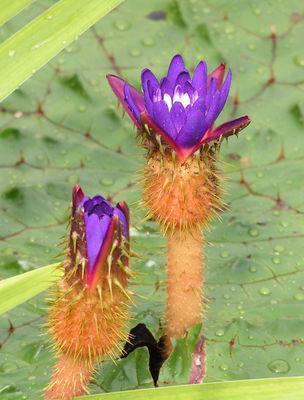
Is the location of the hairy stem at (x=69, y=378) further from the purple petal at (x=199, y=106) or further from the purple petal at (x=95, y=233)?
the purple petal at (x=199, y=106)

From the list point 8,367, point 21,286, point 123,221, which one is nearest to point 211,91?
point 123,221

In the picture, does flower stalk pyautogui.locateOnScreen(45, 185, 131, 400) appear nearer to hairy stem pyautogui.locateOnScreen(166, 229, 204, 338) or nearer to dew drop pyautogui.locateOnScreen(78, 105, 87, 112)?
hairy stem pyautogui.locateOnScreen(166, 229, 204, 338)

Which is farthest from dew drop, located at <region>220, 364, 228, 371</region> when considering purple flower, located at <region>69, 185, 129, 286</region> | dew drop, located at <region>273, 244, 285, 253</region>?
purple flower, located at <region>69, 185, 129, 286</region>

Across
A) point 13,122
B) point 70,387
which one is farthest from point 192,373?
point 13,122

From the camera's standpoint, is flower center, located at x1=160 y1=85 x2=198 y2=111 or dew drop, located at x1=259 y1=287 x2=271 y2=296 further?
dew drop, located at x1=259 y1=287 x2=271 y2=296

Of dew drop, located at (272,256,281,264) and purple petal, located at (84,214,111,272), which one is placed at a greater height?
dew drop, located at (272,256,281,264)

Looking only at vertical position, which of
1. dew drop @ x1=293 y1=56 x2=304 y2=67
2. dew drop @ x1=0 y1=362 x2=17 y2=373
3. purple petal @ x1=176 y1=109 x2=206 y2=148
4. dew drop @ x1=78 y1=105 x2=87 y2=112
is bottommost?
dew drop @ x1=0 y1=362 x2=17 y2=373

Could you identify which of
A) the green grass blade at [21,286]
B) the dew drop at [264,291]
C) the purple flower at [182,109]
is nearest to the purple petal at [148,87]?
the purple flower at [182,109]
